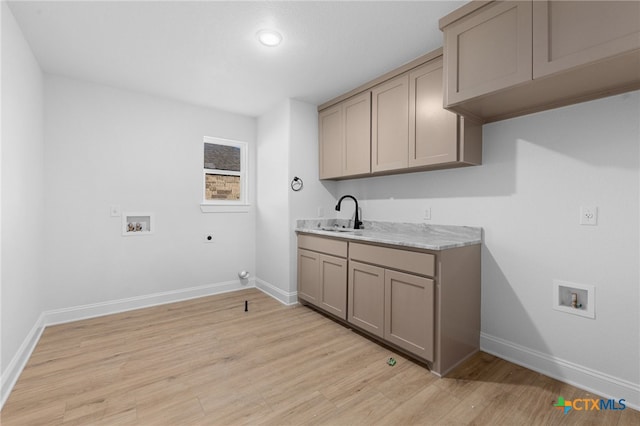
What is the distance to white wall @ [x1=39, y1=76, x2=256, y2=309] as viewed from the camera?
115 inches

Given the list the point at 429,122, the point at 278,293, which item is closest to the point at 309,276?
the point at 278,293

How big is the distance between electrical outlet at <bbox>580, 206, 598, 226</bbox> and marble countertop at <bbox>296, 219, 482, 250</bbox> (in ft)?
2.12

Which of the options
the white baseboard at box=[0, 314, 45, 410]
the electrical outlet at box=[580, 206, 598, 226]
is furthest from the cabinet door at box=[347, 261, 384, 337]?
the white baseboard at box=[0, 314, 45, 410]

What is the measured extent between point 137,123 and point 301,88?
1.93 meters

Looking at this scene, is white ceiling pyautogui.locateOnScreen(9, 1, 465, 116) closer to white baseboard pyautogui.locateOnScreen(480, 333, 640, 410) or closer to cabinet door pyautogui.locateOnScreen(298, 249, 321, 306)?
cabinet door pyautogui.locateOnScreen(298, 249, 321, 306)

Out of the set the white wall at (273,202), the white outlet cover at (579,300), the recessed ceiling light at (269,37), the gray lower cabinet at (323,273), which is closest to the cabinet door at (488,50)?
the recessed ceiling light at (269,37)

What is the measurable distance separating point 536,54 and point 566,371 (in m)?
2.03

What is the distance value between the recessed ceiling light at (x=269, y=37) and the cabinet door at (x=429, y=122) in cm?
117

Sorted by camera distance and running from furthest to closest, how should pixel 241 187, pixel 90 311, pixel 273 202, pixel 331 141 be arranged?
pixel 241 187 → pixel 273 202 → pixel 331 141 → pixel 90 311

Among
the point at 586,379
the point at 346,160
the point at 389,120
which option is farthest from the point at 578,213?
the point at 346,160

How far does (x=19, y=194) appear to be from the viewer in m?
2.11

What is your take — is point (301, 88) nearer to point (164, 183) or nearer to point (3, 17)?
point (164, 183)

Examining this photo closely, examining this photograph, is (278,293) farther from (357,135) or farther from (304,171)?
(357,135)

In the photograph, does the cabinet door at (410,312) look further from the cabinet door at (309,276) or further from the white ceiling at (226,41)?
the white ceiling at (226,41)
